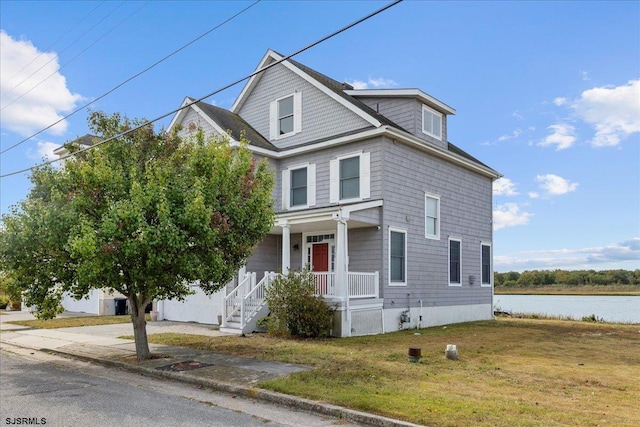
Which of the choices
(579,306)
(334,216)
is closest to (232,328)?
(334,216)

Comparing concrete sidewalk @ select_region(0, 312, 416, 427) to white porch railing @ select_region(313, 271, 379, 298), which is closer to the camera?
concrete sidewalk @ select_region(0, 312, 416, 427)

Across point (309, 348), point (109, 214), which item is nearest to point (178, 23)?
point (109, 214)

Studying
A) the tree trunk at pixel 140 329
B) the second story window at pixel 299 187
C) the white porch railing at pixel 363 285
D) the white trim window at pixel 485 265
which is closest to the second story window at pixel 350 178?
the second story window at pixel 299 187

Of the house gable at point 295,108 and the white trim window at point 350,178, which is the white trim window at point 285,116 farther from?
the white trim window at point 350,178

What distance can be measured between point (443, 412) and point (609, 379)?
14.0 ft

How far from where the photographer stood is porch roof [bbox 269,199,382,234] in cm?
1525

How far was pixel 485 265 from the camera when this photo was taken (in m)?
22.8

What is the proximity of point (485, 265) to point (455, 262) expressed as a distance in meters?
2.88

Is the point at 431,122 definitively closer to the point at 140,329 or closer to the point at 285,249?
the point at 285,249

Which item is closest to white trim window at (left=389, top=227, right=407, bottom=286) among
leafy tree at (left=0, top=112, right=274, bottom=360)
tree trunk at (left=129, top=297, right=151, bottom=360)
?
leafy tree at (left=0, top=112, right=274, bottom=360)

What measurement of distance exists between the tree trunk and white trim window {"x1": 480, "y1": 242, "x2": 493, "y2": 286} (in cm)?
1559

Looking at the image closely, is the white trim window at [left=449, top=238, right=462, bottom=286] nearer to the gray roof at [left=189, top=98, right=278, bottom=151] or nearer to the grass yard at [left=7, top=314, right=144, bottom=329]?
the gray roof at [left=189, top=98, right=278, bottom=151]

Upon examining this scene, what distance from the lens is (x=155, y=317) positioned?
20.4 meters

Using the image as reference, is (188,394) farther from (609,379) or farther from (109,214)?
(609,379)
